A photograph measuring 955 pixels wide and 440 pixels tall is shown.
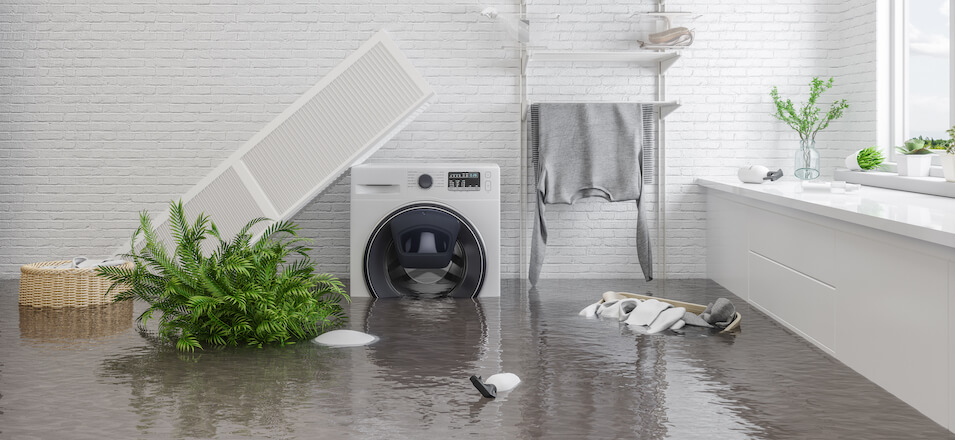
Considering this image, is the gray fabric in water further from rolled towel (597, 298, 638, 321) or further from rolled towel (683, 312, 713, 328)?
rolled towel (683, 312, 713, 328)

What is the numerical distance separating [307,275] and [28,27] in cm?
285

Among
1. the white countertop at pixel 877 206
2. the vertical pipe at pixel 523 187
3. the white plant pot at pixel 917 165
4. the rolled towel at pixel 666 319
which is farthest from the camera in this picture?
the vertical pipe at pixel 523 187

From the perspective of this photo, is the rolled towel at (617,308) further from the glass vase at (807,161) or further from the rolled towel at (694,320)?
the glass vase at (807,161)

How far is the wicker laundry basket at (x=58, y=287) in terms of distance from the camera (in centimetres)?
403

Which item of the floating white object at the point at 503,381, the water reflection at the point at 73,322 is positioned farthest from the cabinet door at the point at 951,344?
the water reflection at the point at 73,322

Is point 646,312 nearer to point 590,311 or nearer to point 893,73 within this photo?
point 590,311

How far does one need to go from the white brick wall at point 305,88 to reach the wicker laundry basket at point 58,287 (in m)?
1.00

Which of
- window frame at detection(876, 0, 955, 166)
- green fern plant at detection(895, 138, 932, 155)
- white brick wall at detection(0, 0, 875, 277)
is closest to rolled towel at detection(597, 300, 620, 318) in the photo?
white brick wall at detection(0, 0, 875, 277)

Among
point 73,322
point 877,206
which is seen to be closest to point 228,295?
point 73,322

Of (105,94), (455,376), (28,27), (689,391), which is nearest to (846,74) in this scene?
(689,391)

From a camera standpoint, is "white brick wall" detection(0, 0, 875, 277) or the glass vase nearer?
the glass vase

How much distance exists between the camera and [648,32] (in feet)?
16.2

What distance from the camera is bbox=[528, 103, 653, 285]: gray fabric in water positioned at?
15.6 ft

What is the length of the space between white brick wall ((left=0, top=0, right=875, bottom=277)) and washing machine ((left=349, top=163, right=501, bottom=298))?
0.66 m
